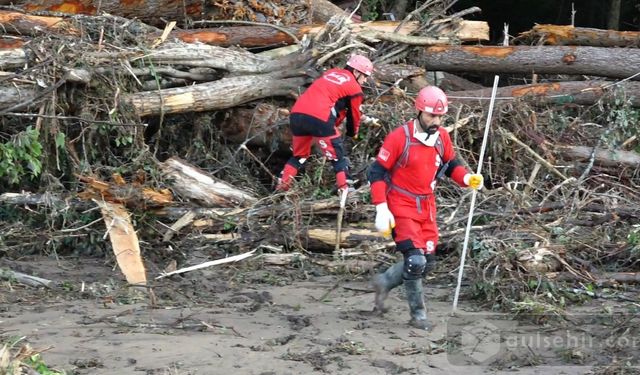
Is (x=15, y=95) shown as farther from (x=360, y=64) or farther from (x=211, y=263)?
(x=360, y=64)

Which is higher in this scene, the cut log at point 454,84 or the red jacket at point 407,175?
the red jacket at point 407,175

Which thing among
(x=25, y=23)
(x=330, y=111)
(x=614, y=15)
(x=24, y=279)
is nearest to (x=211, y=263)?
(x=24, y=279)

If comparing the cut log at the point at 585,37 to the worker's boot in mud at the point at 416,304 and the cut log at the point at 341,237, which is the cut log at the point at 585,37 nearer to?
the cut log at the point at 341,237

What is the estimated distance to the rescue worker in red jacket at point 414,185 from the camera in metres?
7.67

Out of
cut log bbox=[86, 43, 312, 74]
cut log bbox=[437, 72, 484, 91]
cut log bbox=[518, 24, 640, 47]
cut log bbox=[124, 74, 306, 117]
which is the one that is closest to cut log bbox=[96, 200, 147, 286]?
cut log bbox=[124, 74, 306, 117]

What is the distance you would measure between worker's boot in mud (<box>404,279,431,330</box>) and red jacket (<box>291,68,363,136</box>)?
130 inches

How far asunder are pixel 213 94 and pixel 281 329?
4186 mm

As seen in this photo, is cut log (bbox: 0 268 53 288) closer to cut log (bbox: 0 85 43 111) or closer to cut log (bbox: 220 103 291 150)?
cut log (bbox: 0 85 43 111)

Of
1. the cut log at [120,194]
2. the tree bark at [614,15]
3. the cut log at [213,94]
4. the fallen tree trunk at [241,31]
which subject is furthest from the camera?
the tree bark at [614,15]

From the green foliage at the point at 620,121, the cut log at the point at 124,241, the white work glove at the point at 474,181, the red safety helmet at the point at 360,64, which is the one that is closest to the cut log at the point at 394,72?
the red safety helmet at the point at 360,64

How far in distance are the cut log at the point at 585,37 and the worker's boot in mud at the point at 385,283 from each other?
6378 millimetres

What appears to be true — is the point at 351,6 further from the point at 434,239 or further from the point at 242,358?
the point at 242,358

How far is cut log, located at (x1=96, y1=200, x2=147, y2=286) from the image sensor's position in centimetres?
888

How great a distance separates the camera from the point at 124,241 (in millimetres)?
9203
